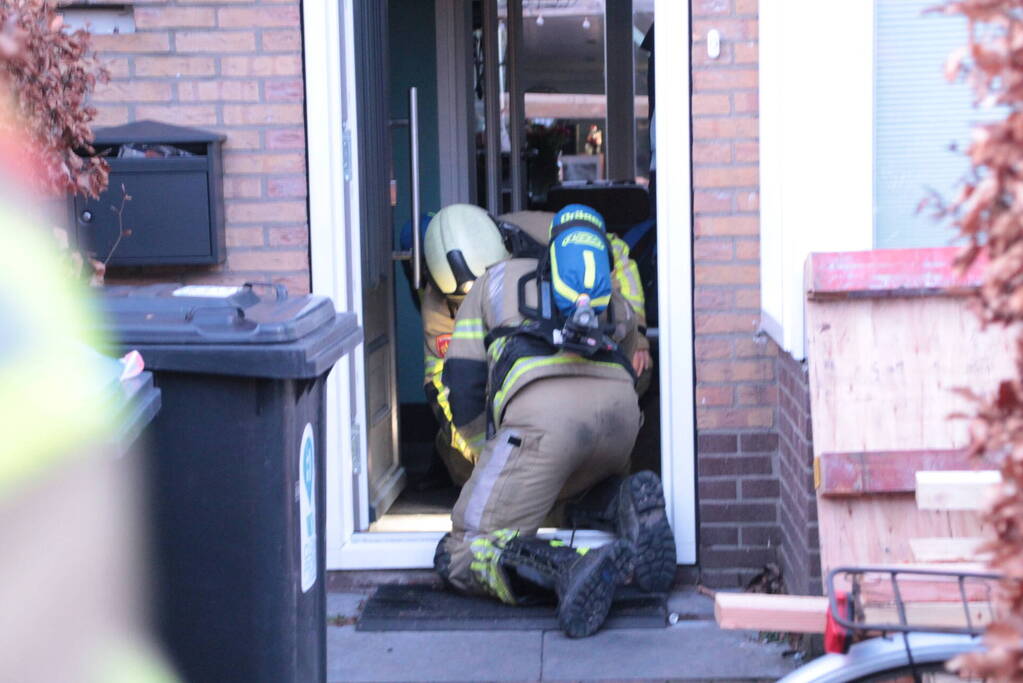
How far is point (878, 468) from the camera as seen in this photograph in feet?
11.6

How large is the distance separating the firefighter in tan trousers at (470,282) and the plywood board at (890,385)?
5.63 feet

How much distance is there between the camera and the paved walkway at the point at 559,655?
4.30m

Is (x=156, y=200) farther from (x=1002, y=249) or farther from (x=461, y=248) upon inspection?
(x=1002, y=249)

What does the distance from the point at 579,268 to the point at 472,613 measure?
47.1 inches

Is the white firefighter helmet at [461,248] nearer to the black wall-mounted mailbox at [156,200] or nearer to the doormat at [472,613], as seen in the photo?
the black wall-mounted mailbox at [156,200]

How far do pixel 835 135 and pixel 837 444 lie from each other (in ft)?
3.00

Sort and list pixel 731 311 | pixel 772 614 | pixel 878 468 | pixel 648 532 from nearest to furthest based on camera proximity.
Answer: pixel 772 614, pixel 878 468, pixel 648 532, pixel 731 311

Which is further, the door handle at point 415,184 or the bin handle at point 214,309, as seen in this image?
the door handle at point 415,184

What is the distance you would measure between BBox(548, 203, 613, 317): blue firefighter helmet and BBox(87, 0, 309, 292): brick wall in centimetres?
86

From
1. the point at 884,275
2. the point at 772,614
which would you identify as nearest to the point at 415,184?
the point at 884,275

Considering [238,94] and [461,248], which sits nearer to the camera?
[238,94]

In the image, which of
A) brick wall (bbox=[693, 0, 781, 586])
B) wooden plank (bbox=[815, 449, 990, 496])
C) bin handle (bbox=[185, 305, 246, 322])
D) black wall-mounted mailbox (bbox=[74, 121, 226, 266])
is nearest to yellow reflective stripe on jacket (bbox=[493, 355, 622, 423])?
brick wall (bbox=[693, 0, 781, 586])

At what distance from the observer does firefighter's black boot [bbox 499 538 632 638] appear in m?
4.49

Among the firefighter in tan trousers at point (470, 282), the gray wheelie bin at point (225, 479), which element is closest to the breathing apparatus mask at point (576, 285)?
the firefighter in tan trousers at point (470, 282)
